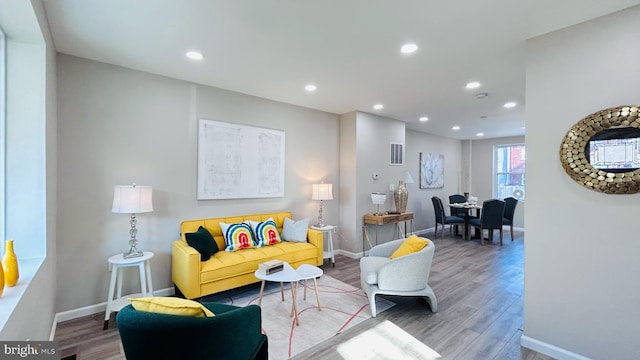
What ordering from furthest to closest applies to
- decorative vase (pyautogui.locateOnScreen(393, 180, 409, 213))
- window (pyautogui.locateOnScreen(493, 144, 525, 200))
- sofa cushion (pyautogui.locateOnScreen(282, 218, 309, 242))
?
window (pyautogui.locateOnScreen(493, 144, 525, 200)) < decorative vase (pyautogui.locateOnScreen(393, 180, 409, 213)) < sofa cushion (pyautogui.locateOnScreen(282, 218, 309, 242))

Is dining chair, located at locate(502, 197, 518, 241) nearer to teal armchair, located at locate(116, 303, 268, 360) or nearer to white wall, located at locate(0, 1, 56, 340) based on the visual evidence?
teal armchair, located at locate(116, 303, 268, 360)

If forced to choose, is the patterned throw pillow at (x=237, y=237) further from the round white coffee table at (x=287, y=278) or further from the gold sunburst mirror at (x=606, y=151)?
the gold sunburst mirror at (x=606, y=151)

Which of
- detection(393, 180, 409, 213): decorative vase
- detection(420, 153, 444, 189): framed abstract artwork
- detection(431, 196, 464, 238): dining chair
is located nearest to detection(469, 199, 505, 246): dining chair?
detection(431, 196, 464, 238): dining chair

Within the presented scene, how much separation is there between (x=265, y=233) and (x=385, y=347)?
2069mm

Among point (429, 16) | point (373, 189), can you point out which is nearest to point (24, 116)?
point (429, 16)

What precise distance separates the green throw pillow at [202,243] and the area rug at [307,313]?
0.57 meters

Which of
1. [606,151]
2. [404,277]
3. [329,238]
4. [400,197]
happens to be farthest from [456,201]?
[606,151]

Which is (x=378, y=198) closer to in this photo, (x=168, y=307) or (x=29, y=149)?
(x=168, y=307)

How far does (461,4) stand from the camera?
1.95 meters

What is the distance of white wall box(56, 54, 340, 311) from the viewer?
2787 millimetres

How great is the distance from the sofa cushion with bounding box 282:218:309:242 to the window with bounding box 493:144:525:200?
263 inches

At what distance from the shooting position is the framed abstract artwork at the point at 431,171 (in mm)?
7344

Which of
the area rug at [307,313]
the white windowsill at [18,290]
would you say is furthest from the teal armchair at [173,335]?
the area rug at [307,313]

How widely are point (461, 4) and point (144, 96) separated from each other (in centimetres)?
330
